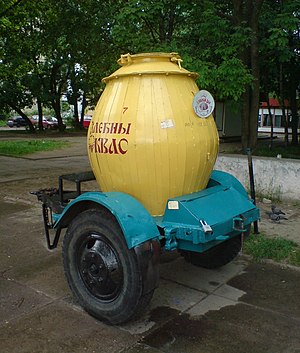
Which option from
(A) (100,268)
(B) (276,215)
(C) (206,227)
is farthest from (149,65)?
(B) (276,215)

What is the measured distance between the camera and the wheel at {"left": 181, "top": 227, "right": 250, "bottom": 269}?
4.13m

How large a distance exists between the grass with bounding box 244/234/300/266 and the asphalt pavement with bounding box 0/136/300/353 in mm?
124

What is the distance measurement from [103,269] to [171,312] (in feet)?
2.50

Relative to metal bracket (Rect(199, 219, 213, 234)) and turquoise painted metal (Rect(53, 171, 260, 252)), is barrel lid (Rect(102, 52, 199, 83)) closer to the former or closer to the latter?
turquoise painted metal (Rect(53, 171, 260, 252))

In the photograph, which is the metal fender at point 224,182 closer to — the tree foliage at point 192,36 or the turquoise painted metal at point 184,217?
the turquoise painted metal at point 184,217

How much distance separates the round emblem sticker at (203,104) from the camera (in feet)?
11.2

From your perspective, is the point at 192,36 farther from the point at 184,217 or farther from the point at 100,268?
the point at 100,268

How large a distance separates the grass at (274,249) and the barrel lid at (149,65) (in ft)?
7.55

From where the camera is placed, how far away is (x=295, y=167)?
6.93 metres

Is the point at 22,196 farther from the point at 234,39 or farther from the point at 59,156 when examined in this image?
the point at 59,156

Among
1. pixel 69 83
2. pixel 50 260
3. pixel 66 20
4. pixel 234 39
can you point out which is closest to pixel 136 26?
A: pixel 234 39

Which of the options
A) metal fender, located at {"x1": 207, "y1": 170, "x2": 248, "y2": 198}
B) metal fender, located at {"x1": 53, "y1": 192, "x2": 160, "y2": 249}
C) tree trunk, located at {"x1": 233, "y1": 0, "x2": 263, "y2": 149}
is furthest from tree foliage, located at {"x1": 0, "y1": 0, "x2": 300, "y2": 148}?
metal fender, located at {"x1": 53, "y1": 192, "x2": 160, "y2": 249}

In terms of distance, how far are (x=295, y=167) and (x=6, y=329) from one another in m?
5.37

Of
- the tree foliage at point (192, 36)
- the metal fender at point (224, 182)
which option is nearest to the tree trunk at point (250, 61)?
the tree foliage at point (192, 36)
